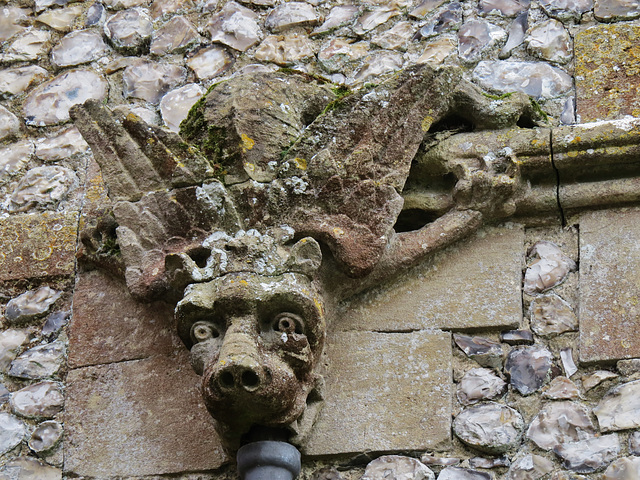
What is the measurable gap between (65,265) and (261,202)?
3.07 feet

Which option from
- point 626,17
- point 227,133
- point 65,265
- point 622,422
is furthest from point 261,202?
point 626,17

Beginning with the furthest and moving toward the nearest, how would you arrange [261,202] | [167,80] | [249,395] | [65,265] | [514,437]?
[167,80], [65,265], [261,202], [514,437], [249,395]

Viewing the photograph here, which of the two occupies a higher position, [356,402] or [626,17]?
[626,17]

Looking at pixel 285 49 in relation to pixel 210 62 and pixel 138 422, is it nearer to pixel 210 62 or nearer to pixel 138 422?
pixel 210 62

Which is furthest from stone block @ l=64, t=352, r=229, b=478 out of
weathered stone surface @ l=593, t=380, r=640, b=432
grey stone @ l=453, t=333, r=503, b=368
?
weathered stone surface @ l=593, t=380, r=640, b=432

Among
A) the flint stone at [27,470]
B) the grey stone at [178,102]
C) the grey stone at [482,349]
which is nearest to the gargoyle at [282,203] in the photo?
the grey stone at [482,349]

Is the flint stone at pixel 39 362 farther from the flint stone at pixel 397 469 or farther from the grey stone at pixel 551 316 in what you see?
the grey stone at pixel 551 316

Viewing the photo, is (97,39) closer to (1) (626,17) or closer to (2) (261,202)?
(2) (261,202)

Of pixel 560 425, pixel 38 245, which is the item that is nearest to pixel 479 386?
pixel 560 425

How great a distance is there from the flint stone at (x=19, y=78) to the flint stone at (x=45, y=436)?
5.12 ft

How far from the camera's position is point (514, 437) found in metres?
3.02

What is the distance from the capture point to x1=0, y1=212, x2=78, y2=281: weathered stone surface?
385cm

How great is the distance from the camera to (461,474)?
9.84ft

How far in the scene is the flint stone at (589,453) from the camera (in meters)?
2.93
